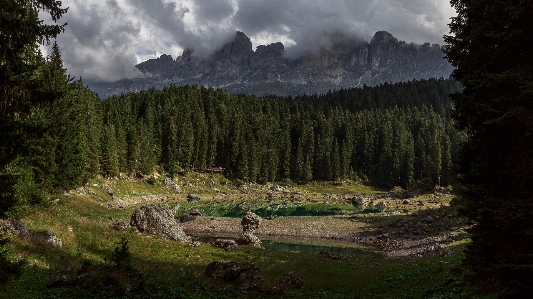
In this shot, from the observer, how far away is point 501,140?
47.8ft

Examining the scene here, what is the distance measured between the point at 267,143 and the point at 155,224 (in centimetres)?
10322

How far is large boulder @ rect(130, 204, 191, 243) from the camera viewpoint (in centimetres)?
4166

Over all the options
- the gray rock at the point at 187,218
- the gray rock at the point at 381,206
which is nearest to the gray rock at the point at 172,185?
the gray rock at the point at 187,218

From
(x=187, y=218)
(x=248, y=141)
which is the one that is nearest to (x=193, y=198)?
(x=187, y=218)

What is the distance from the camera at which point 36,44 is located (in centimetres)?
1422

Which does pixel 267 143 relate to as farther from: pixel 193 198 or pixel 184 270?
pixel 184 270

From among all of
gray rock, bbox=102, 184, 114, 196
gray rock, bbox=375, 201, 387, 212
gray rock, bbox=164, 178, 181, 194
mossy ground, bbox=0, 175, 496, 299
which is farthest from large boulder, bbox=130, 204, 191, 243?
gray rock, bbox=164, 178, 181, 194

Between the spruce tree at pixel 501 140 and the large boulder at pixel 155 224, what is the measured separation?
3354cm

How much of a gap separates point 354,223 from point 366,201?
3648 centimetres

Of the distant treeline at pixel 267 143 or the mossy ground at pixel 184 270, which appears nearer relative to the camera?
the mossy ground at pixel 184 270

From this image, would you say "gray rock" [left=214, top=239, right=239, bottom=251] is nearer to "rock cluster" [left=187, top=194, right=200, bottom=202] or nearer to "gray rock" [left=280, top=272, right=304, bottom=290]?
"gray rock" [left=280, top=272, right=304, bottom=290]

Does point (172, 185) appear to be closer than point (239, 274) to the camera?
No

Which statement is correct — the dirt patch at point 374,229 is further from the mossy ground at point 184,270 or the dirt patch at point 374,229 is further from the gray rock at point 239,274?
the gray rock at point 239,274

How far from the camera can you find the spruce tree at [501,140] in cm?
1322
